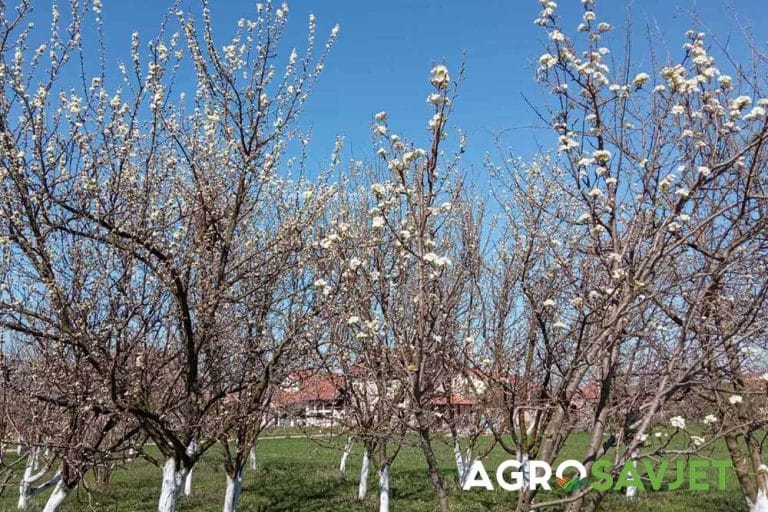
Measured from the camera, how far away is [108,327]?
17.9 feet

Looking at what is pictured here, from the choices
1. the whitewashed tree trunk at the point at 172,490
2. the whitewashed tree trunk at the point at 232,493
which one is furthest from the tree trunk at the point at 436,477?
the whitewashed tree trunk at the point at 232,493

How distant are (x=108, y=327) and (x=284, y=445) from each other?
2679 centimetres

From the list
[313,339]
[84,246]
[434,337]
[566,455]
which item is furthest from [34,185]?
[566,455]

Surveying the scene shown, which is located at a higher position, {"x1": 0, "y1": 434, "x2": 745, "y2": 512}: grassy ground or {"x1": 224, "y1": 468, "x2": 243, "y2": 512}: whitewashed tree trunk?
{"x1": 224, "y1": 468, "x2": 243, "y2": 512}: whitewashed tree trunk

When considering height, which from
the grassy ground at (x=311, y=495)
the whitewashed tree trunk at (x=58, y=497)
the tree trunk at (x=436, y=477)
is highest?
the tree trunk at (x=436, y=477)

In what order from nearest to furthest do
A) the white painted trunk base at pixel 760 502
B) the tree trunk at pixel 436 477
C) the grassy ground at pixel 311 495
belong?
the tree trunk at pixel 436 477, the white painted trunk base at pixel 760 502, the grassy ground at pixel 311 495

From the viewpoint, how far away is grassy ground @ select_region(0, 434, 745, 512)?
13391 mm

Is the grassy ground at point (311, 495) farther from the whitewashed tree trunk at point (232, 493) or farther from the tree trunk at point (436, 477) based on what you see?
the tree trunk at point (436, 477)

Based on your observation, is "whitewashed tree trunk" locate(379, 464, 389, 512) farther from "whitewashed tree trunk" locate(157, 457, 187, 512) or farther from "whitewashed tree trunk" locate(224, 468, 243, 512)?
"whitewashed tree trunk" locate(157, 457, 187, 512)

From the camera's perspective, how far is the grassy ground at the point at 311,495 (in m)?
13.4

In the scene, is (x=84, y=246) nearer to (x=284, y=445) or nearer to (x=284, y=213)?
(x=284, y=213)

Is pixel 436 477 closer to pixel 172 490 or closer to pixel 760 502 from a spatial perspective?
pixel 172 490

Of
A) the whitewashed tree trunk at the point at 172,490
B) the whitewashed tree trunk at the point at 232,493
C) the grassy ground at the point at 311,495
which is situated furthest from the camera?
the grassy ground at the point at 311,495

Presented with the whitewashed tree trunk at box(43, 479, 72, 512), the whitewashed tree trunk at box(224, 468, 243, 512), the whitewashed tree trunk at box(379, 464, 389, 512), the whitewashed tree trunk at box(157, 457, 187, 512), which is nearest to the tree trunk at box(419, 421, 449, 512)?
the whitewashed tree trunk at box(157, 457, 187, 512)
